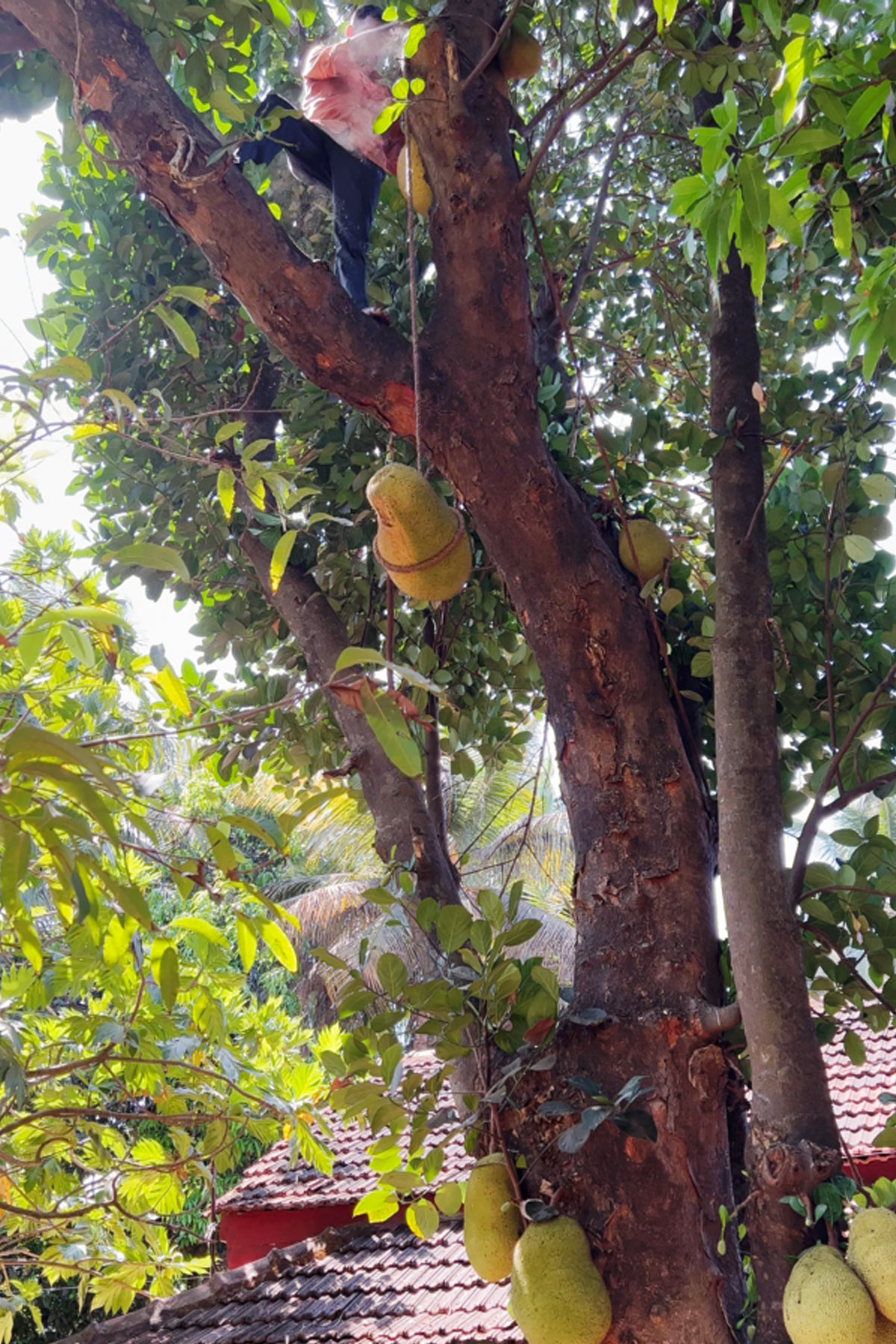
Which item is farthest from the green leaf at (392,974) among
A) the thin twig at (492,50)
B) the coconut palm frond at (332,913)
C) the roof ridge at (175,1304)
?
the coconut palm frond at (332,913)

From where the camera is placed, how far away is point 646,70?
3012 millimetres

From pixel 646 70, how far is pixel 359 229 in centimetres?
120

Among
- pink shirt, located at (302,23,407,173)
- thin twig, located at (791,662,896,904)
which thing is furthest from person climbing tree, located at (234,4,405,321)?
thin twig, located at (791,662,896,904)

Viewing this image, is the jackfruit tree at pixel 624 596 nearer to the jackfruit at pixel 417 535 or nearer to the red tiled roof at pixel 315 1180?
the jackfruit at pixel 417 535

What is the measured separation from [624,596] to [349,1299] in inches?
146

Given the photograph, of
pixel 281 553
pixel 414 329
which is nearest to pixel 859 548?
pixel 414 329

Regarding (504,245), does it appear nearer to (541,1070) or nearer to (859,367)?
(859,367)

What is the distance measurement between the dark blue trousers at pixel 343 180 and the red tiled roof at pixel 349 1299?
2718 mm

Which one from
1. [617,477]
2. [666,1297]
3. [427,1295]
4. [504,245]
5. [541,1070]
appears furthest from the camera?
[427,1295]

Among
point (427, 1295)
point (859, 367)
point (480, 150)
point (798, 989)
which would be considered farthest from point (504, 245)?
point (427, 1295)

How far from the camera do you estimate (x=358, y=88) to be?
2.20 m

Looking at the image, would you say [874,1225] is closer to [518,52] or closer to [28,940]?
[28,940]

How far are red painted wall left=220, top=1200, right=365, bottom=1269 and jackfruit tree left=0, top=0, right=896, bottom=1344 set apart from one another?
149 inches

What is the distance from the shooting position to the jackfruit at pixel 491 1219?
1.59 meters
